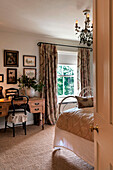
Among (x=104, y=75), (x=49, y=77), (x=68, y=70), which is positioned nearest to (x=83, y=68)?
(x=68, y=70)

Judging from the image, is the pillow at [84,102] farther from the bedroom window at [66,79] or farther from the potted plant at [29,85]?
the bedroom window at [66,79]

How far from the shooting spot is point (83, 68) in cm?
533

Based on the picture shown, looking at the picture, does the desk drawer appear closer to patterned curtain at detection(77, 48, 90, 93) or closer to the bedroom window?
the bedroom window

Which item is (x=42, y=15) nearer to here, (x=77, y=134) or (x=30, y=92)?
(x=30, y=92)

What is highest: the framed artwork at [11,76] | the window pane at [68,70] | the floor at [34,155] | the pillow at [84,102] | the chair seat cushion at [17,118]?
the window pane at [68,70]

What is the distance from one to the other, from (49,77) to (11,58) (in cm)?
118

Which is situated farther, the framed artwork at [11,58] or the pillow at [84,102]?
the framed artwork at [11,58]

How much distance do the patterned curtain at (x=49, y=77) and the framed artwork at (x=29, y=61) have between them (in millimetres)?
231

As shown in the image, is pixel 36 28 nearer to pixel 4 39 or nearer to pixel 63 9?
pixel 4 39

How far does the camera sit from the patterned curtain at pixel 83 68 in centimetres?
529

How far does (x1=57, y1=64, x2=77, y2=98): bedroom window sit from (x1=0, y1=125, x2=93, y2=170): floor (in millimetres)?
1825

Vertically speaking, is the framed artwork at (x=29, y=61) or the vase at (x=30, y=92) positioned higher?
the framed artwork at (x=29, y=61)

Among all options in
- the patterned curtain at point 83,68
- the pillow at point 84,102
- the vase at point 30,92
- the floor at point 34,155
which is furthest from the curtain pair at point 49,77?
the pillow at point 84,102

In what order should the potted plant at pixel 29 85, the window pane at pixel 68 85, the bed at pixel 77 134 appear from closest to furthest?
the bed at pixel 77 134 → the potted plant at pixel 29 85 → the window pane at pixel 68 85
